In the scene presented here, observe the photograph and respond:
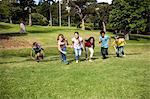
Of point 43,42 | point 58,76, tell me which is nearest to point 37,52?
point 58,76

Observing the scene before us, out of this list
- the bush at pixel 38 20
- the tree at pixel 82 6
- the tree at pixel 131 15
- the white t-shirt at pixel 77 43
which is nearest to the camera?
the white t-shirt at pixel 77 43

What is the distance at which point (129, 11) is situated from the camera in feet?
215

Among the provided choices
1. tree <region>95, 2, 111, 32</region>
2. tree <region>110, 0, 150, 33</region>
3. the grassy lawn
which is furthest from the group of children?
tree <region>95, 2, 111, 32</region>

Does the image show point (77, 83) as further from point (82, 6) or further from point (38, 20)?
point (38, 20)

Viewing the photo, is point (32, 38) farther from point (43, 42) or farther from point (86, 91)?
point (86, 91)

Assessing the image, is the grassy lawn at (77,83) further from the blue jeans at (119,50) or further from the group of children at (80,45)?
the blue jeans at (119,50)

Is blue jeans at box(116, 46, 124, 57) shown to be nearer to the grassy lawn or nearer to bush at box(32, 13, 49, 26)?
the grassy lawn

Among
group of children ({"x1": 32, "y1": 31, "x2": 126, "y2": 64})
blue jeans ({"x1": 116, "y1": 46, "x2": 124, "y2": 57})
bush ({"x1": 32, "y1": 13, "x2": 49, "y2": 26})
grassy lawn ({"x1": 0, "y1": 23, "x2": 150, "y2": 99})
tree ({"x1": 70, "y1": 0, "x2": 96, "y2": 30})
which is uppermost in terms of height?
tree ({"x1": 70, "y1": 0, "x2": 96, "y2": 30})

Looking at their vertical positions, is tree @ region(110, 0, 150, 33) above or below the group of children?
above

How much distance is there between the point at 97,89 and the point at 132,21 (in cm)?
5396

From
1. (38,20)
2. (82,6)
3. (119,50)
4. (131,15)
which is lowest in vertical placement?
(119,50)

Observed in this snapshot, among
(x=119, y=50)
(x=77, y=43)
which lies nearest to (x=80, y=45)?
(x=77, y=43)

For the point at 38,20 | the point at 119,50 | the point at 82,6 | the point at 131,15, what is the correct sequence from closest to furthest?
the point at 119,50
the point at 131,15
the point at 82,6
the point at 38,20

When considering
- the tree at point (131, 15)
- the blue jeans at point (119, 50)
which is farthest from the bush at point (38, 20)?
the blue jeans at point (119, 50)
